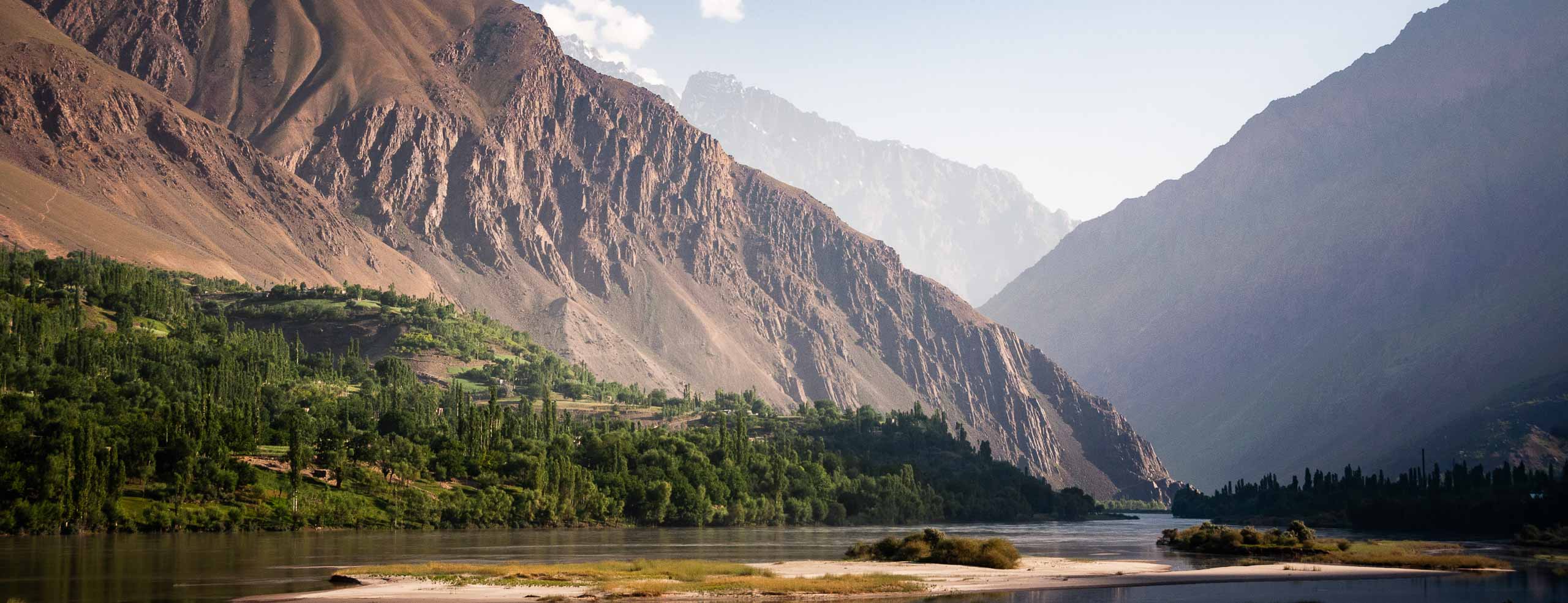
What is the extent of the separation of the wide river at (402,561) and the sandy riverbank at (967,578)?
3017mm

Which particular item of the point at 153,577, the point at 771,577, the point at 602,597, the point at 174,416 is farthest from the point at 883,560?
the point at 174,416

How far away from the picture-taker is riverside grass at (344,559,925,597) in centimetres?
9156

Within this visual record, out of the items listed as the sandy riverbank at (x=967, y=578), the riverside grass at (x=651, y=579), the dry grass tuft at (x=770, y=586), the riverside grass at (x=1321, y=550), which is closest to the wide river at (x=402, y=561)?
the sandy riverbank at (x=967, y=578)

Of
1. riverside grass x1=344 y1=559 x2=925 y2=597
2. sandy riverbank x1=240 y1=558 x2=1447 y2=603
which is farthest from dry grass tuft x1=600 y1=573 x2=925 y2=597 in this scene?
sandy riverbank x1=240 y1=558 x2=1447 y2=603

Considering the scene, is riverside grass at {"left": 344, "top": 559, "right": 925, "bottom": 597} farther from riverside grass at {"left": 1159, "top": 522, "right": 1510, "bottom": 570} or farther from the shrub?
riverside grass at {"left": 1159, "top": 522, "right": 1510, "bottom": 570}

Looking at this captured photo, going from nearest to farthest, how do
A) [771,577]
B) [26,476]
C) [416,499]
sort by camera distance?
[771,577]
[26,476]
[416,499]

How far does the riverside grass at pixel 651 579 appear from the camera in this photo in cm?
9156

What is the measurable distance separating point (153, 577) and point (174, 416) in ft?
295

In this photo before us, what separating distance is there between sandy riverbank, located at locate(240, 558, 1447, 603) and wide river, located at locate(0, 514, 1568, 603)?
3017mm

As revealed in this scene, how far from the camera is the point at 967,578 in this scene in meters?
105

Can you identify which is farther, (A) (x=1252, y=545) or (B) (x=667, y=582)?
(A) (x=1252, y=545)

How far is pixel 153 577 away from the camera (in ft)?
306

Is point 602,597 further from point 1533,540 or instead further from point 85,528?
point 1533,540

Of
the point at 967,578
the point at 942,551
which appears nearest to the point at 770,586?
the point at 967,578
